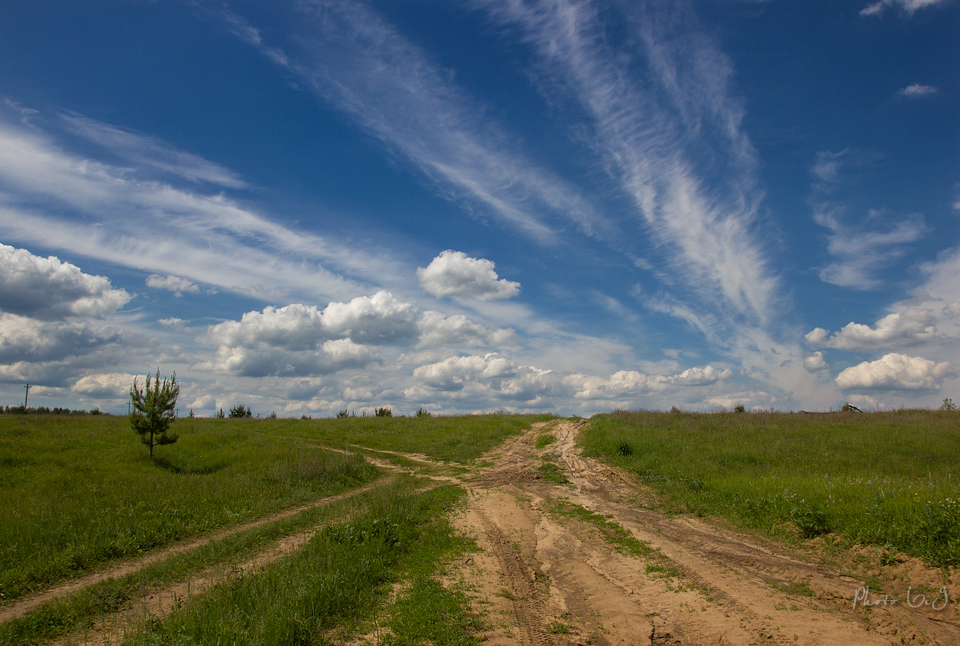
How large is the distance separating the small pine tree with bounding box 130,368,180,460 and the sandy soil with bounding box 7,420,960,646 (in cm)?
1197

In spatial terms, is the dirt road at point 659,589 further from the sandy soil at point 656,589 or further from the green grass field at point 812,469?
the green grass field at point 812,469

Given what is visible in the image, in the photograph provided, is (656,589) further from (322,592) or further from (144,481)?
(144,481)

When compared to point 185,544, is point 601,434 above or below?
above

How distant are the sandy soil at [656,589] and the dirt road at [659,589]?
0.02 metres

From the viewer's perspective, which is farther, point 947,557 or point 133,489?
point 133,489

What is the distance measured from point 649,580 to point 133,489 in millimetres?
14922

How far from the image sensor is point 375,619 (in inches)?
250

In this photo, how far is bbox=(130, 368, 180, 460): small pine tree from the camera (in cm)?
2009

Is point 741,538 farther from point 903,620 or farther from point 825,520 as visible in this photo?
point 903,620

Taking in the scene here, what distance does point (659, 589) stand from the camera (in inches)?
297

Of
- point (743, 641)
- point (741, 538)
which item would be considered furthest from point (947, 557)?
point (743, 641)

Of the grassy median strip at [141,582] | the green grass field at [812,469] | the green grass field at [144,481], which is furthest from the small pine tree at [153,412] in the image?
the green grass field at [812,469]
